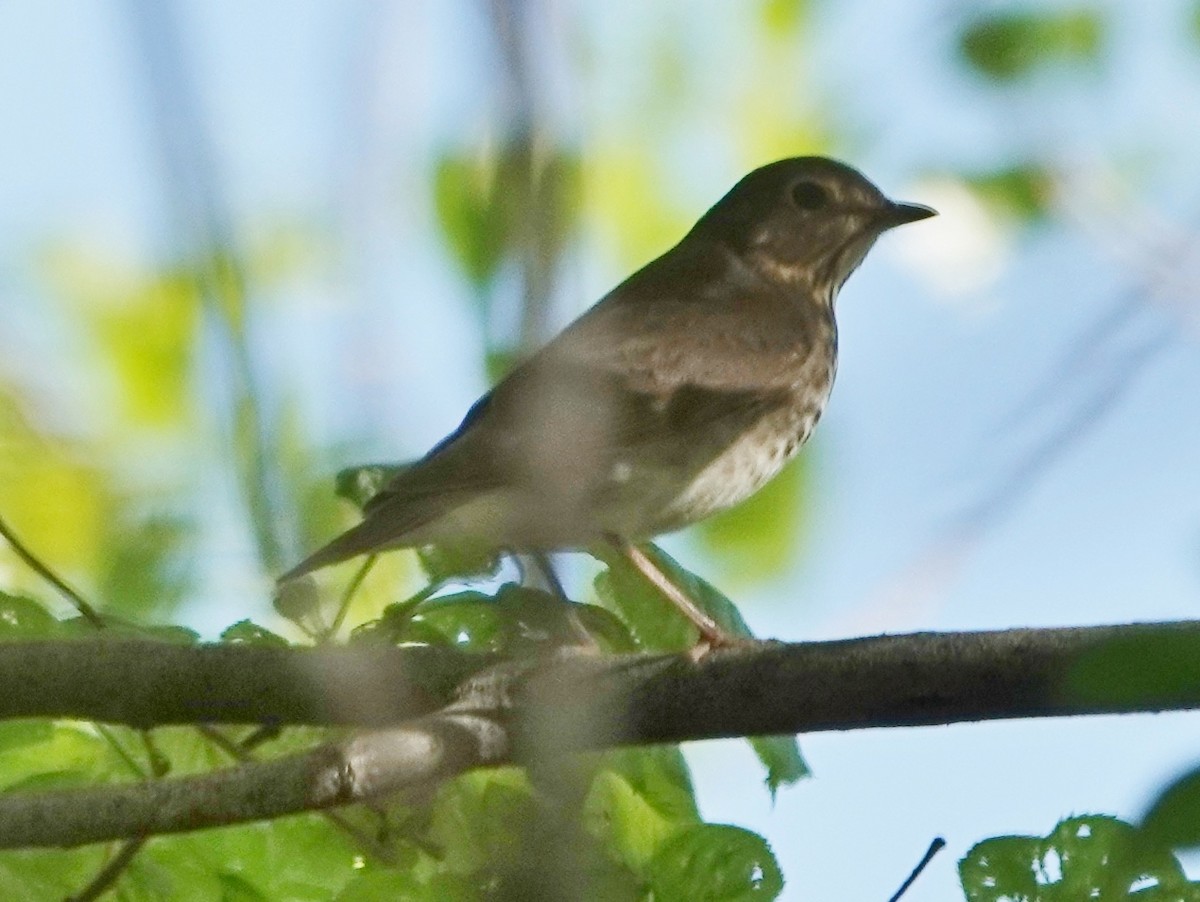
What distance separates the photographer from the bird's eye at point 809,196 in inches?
255

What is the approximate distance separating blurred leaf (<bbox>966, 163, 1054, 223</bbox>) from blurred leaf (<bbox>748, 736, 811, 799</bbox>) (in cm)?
143

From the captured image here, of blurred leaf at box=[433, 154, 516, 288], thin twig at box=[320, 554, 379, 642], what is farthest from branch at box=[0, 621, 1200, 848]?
blurred leaf at box=[433, 154, 516, 288]

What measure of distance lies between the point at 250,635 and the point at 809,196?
3520mm

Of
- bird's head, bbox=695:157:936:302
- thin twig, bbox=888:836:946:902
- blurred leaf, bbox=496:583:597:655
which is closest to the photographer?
thin twig, bbox=888:836:946:902

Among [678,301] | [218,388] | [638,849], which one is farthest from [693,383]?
[218,388]

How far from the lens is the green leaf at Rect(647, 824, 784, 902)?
3043 mm

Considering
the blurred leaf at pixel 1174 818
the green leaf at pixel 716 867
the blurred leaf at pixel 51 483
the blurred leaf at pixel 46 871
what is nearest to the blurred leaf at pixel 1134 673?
the blurred leaf at pixel 1174 818

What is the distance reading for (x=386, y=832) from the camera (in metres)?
3.50

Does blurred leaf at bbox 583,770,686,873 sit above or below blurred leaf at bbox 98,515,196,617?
below

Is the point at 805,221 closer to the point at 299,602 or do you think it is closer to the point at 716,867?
the point at 299,602

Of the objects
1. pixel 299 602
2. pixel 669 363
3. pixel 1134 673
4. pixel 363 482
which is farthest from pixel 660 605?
pixel 1134 673

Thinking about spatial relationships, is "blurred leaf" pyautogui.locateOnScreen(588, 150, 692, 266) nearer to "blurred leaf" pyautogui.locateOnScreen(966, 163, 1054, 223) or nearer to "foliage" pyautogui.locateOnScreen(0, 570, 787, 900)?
"blurred leaf" pyautogui.locateOnScreen(966, 163, 1054, 223)

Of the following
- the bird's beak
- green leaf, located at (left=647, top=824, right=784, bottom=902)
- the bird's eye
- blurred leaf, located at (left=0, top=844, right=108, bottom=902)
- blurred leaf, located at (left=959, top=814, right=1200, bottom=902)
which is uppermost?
the bird's eye

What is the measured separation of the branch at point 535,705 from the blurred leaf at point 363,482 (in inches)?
14.8
